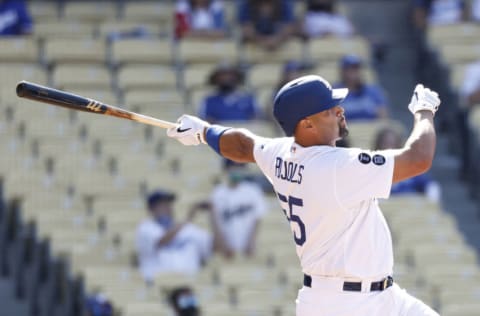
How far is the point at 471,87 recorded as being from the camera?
11266 millimetres

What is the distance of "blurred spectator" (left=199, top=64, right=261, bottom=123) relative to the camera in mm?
10984

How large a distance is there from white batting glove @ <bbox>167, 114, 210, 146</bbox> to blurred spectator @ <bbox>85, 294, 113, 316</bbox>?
125 inches

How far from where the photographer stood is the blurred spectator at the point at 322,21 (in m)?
12.5

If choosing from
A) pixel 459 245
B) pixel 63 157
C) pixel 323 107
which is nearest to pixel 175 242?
pixel 63 157

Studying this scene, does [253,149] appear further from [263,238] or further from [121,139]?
[121,139]

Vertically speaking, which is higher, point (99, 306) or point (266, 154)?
point (266, 154)

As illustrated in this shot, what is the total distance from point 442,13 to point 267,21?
6.32 ft

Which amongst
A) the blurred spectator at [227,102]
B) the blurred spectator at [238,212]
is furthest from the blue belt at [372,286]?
the blurred spectator at [227,102]

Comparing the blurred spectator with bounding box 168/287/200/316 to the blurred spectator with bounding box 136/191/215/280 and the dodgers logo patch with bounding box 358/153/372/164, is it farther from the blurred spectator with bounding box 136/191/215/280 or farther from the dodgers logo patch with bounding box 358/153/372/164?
the dodgers logo patch with bounding box 358/153/372/164

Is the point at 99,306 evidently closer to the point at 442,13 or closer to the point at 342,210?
the point at 342,210

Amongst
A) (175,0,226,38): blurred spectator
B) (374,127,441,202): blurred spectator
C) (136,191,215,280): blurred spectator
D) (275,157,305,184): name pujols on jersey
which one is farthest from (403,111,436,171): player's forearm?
(175,0,226,38): blurred spectator

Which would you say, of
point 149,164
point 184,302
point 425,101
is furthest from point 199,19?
point 425,101

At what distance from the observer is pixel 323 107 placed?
16.4 ft

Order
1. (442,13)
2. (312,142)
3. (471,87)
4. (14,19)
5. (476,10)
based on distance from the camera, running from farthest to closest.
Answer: (442,13)
(476,10)
(14,19)
(471,87)
(312,142)
